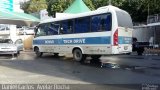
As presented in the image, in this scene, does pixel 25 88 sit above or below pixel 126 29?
below

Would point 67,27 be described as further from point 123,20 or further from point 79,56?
point 123,20

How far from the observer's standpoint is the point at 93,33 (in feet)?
56.9

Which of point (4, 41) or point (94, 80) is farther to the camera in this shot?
point (4, 41)

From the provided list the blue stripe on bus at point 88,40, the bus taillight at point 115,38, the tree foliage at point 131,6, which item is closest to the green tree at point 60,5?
the tree foliage at point 131,6

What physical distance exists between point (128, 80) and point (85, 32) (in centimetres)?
712

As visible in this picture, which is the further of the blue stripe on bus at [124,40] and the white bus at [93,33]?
the blue stripe on bus at [124,40]

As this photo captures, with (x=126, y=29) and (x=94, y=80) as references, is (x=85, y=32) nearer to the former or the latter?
(x=126, y=29)

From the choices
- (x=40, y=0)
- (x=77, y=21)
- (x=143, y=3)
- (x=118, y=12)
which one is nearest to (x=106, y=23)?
(x=118, y=12)

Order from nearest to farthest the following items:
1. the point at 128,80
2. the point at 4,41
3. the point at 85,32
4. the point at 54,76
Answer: the point at 128,80 → the point at 54,76 → the point at 85,32 → the point at 4,41

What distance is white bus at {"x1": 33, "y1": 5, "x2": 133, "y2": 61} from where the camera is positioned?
16547mm

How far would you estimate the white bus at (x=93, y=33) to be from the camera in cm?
1655

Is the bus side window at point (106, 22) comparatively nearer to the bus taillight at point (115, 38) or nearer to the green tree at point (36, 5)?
the bus taillight at point (115, 38)

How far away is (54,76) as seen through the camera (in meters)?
12.2

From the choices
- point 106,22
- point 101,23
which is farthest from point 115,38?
point 101,23
